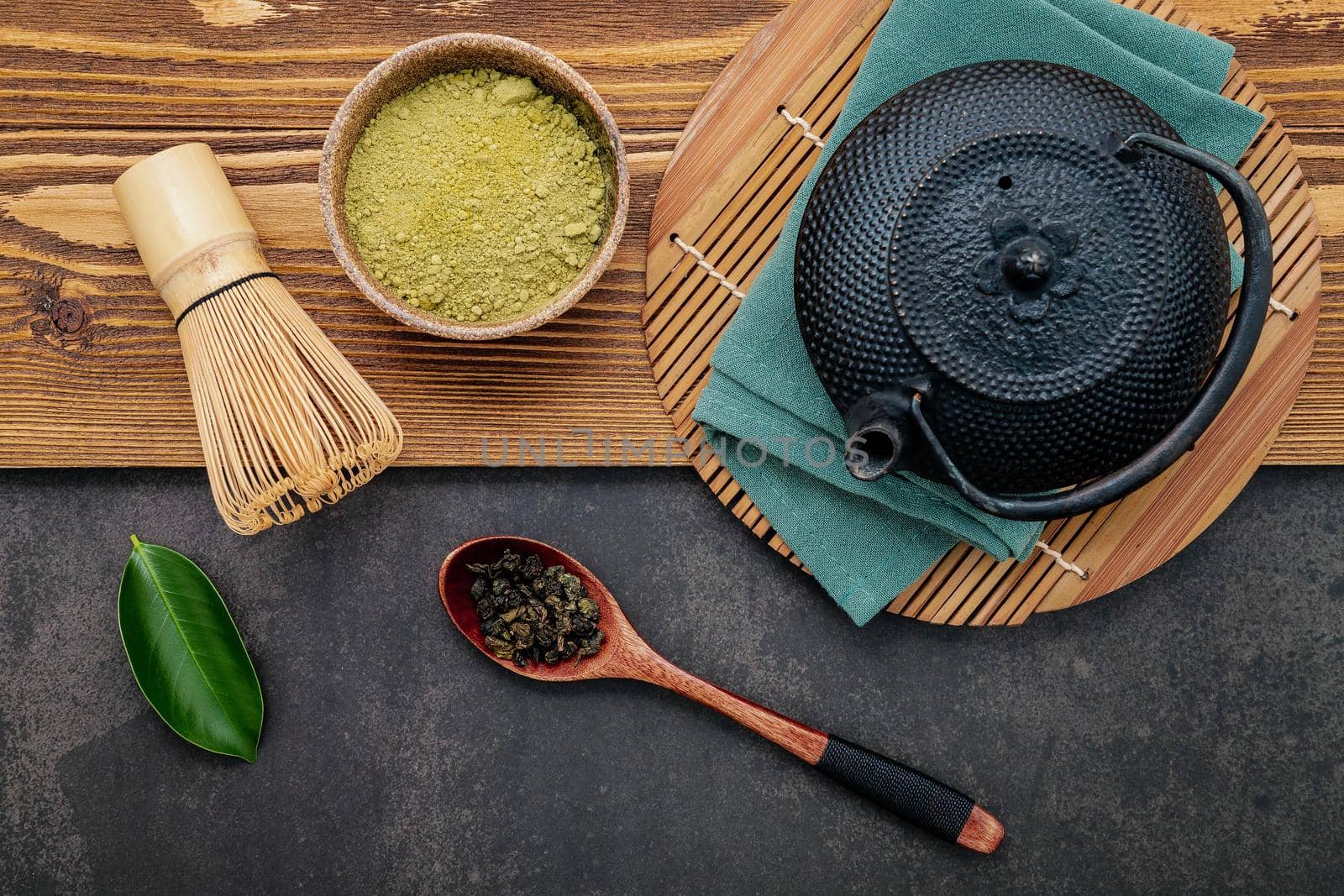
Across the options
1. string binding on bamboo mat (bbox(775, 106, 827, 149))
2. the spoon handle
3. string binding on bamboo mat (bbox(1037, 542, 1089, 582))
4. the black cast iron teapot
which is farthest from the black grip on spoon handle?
string binding on bamboo mat (bbox(775, 106, 827, 149))

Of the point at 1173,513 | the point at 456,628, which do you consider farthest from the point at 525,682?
the point at 1173,513

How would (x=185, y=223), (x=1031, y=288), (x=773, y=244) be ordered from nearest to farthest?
(x=1031, y=288), (x=185, y=223), (x=773, y=244)

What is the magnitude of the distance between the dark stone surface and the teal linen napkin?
4.0 inches

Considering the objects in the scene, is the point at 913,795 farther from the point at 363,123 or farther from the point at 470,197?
the point at 363,123

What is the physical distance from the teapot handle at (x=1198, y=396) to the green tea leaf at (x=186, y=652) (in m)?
0.82

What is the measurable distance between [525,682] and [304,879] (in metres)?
0.35

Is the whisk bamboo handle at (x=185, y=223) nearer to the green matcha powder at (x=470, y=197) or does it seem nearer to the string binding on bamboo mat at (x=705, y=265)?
the green matcha powder at (x=470, y=197)

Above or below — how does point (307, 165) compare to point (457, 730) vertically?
above

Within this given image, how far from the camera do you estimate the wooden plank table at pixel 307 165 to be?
0.97 metres

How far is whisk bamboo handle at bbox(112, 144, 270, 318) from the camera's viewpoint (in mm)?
867

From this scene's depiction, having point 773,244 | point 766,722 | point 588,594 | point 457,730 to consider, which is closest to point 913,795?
point 766,722

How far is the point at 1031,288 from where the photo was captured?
66cm

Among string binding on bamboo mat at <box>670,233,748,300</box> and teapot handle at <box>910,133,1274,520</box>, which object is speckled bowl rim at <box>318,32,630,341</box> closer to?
string binding on bamboo mat at <box>670,233,748,300</box>

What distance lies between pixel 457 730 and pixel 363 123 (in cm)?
69
